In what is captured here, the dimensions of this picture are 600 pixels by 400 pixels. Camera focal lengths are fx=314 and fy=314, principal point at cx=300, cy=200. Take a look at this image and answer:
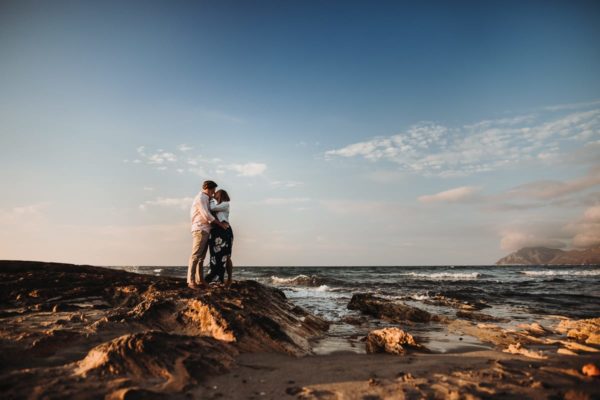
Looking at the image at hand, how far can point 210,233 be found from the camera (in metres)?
6.51

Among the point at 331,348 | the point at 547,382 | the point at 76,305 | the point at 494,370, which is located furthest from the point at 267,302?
the point at 547,382

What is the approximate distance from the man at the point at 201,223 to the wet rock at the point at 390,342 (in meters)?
3.43

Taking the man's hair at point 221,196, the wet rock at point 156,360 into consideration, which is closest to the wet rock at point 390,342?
the wet rock at point 156,360

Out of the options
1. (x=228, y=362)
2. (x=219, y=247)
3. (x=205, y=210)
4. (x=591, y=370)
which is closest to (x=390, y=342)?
(x=591, y=370)

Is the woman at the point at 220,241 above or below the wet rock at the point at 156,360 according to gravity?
above

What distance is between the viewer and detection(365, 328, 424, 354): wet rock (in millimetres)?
4176

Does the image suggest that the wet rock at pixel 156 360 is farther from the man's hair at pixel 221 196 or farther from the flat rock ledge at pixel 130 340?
the man's hair at pixel 221 196

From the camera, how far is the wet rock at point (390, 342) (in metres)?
4.18

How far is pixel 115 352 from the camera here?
8.69 feet

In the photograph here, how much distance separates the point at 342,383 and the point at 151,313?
9.39ft

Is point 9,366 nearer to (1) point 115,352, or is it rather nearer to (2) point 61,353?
(2) point 61,353

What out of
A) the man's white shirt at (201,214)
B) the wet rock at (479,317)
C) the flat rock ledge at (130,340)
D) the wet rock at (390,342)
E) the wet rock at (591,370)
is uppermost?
the man's white shirt at (201,214)

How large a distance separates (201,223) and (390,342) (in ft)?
13.1

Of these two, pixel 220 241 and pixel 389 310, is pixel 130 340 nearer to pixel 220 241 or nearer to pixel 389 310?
pixel 220 241
